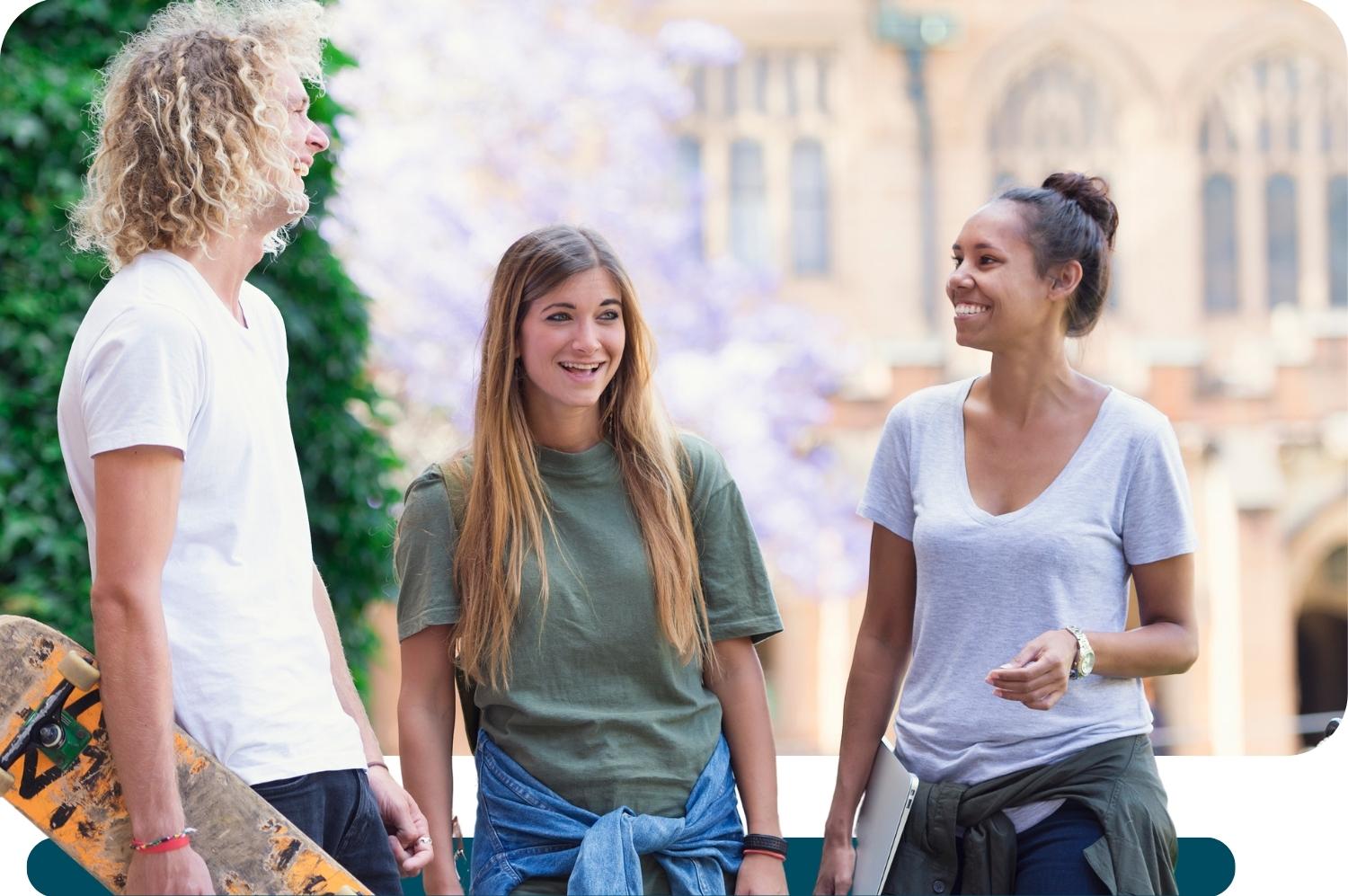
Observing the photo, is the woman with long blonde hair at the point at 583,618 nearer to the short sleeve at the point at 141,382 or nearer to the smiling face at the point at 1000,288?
the smiling face at the point at 1000,288

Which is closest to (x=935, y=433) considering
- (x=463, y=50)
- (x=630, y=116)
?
(x=463, y=50)

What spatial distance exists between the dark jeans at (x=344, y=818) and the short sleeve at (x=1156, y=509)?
1.21m

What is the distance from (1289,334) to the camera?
620 inches

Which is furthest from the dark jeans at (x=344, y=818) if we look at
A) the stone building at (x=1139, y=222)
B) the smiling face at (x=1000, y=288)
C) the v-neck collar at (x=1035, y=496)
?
the stone building at (x=1139, y=222)

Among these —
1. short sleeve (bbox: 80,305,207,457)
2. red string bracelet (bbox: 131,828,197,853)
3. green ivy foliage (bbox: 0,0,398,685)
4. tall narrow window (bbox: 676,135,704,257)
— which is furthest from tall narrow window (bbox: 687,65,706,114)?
red string bracelet (bbox: 131,828,197,853)

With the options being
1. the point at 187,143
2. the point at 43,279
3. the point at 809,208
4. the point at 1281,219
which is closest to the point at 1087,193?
the point at 187,143

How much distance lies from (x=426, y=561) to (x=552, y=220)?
9452mm

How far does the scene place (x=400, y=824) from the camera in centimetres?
238

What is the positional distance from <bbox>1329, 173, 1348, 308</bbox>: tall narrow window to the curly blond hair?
1634cm

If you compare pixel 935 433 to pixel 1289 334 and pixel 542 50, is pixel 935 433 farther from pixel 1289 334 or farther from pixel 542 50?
pixel 1289 334

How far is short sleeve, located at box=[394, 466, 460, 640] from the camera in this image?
98.7 inches

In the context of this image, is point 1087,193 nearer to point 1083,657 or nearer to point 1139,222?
point 1083,657

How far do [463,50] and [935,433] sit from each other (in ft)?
36.0

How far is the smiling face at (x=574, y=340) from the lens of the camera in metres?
2.52
